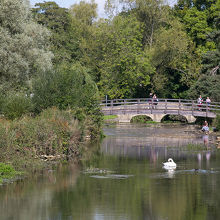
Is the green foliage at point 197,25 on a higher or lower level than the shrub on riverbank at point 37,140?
higher

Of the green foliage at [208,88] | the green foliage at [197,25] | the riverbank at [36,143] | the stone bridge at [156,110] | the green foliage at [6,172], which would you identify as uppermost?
the green foliage at [197,25]

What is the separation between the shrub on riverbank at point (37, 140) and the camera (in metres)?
29.1

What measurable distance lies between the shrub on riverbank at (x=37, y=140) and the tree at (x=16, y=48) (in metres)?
11.8

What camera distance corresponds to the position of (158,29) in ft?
268

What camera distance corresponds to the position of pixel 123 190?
24156mm

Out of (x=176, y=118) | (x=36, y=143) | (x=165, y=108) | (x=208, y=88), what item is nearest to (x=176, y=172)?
(x=36, y=143)

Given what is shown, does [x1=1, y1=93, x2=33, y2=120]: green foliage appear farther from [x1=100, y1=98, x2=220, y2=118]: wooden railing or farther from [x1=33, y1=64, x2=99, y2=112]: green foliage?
[x1=100, y1=98, x2=220, y2=118]: wooden railing

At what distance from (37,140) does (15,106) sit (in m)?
7.57

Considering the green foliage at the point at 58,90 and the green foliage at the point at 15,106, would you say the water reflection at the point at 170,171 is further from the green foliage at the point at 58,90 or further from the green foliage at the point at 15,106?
the green foliage at the point at 15,106

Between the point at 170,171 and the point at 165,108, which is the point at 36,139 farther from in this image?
the point at 165,108

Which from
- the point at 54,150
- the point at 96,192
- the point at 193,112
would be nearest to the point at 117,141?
the point at 54,150

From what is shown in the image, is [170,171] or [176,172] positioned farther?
[170,171]

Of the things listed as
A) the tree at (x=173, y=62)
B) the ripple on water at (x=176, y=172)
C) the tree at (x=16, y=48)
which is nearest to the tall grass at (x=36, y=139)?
the ripple on water at (x=176, y=172)

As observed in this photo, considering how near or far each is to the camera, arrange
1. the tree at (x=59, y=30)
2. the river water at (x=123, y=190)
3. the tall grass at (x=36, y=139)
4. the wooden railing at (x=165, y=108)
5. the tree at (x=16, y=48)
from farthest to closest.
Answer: the tree at (x=59, y=30) → the wooden railing at (x=165, y=108) → the tree at (x=16, y=48) → the tall grass at (x=36, y=139) → the river water at (x=123, y=190)
